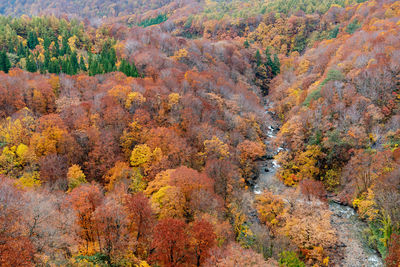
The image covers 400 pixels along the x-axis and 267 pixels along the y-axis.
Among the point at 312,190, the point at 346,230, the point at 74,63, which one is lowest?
the point at 346,230

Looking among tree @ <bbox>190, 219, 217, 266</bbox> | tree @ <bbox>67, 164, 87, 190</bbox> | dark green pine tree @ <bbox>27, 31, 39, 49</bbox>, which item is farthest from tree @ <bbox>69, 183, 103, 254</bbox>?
dark green pine tree @ <bbox>27, 31, 39, 49</bbox>

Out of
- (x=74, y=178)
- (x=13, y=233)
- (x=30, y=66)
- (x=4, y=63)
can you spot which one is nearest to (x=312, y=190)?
(x=74, y=178)

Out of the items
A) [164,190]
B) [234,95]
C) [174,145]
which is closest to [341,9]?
[234,95]

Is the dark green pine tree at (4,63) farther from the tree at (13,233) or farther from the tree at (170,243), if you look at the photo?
the tree at (170,243)

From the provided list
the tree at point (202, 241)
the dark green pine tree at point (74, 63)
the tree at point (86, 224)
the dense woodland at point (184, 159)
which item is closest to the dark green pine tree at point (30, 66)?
the dense woodland at point (184, 159)

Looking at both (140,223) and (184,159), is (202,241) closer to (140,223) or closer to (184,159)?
(140,223)

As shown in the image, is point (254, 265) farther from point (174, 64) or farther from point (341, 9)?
point (341, 9)
